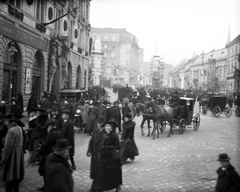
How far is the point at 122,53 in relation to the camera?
117 m

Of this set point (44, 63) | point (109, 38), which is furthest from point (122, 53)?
point (44, 63)

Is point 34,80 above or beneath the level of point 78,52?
beneath

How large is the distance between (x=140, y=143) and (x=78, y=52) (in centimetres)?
2488

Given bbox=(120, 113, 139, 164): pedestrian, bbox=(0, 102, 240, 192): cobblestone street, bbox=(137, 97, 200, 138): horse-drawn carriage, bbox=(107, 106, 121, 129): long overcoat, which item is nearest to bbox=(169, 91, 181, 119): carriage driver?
bbox=(137, 97, 200, 138): horse-drawn carriage

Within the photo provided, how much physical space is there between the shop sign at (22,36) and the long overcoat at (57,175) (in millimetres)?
14970

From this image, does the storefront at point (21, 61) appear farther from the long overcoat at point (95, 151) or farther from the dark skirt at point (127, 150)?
the long overcoat at point (95, 151)

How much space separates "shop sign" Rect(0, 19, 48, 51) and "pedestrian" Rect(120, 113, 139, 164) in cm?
1181

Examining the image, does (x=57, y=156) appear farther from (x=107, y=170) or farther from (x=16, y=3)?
(x=16, y=3)

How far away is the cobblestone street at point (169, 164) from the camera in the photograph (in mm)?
7147

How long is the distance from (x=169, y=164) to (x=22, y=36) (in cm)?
1498

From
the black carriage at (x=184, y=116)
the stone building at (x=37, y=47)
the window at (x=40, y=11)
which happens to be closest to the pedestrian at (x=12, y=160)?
the black carriage at (x=184, y=116)

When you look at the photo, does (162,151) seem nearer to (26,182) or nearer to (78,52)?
(26,182)

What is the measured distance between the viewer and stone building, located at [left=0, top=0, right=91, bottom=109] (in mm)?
18906

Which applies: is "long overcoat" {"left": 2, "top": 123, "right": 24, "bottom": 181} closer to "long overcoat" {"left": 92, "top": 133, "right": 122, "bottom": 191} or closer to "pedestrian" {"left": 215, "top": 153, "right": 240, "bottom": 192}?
"long overcoat" {"left": 92, "top": 133, "right": 122, "bottom": 191}
